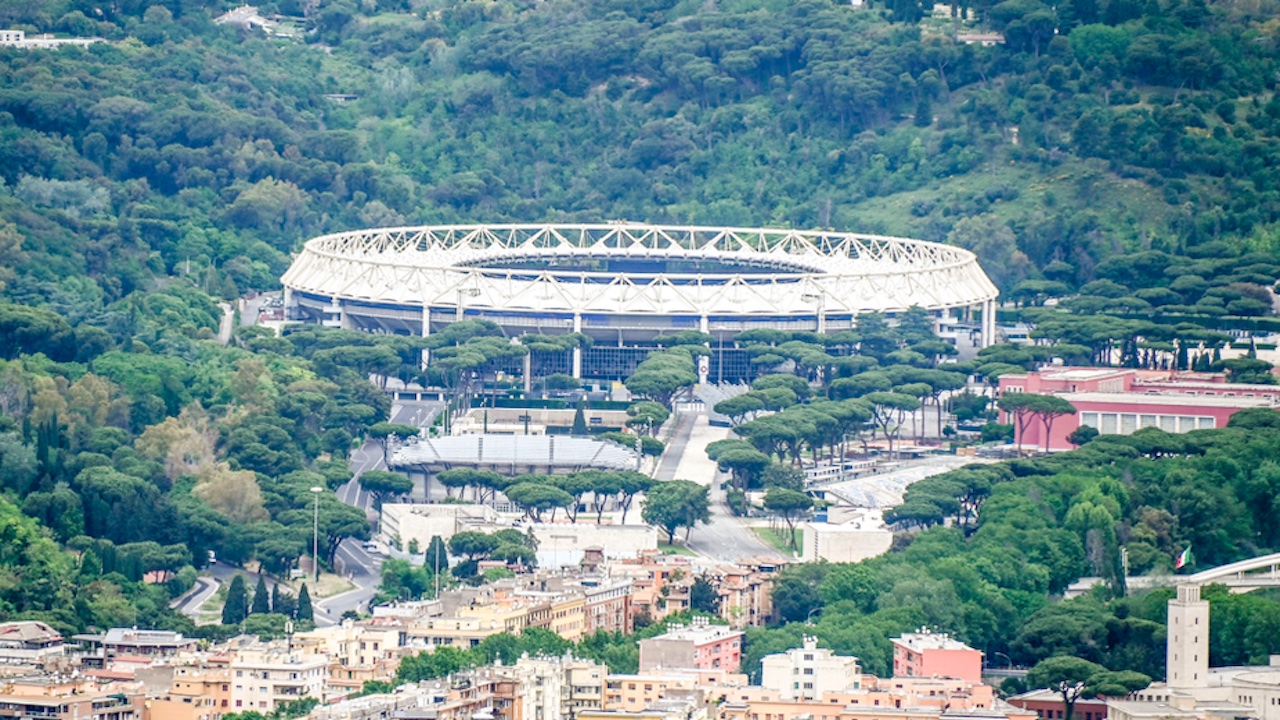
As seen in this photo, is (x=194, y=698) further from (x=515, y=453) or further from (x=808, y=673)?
(x=515, y=453)

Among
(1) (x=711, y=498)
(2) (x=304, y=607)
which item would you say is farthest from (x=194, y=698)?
(1) (x=711, y=498)

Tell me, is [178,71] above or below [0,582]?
above

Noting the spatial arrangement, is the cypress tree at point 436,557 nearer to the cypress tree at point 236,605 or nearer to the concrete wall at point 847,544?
the cypress tree at point 236,605

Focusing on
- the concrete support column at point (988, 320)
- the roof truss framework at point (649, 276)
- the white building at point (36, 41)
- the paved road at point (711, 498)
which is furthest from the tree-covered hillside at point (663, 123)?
the paved road at point (711, 498)

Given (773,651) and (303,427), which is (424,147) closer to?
(303,427)

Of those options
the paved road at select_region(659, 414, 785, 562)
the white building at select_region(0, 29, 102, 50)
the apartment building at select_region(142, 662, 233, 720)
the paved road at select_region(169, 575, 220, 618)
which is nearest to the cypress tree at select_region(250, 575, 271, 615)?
the paved road at select_region(169, 575, 220, 618)

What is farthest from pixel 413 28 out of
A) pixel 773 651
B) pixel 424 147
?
pixel 773 651
